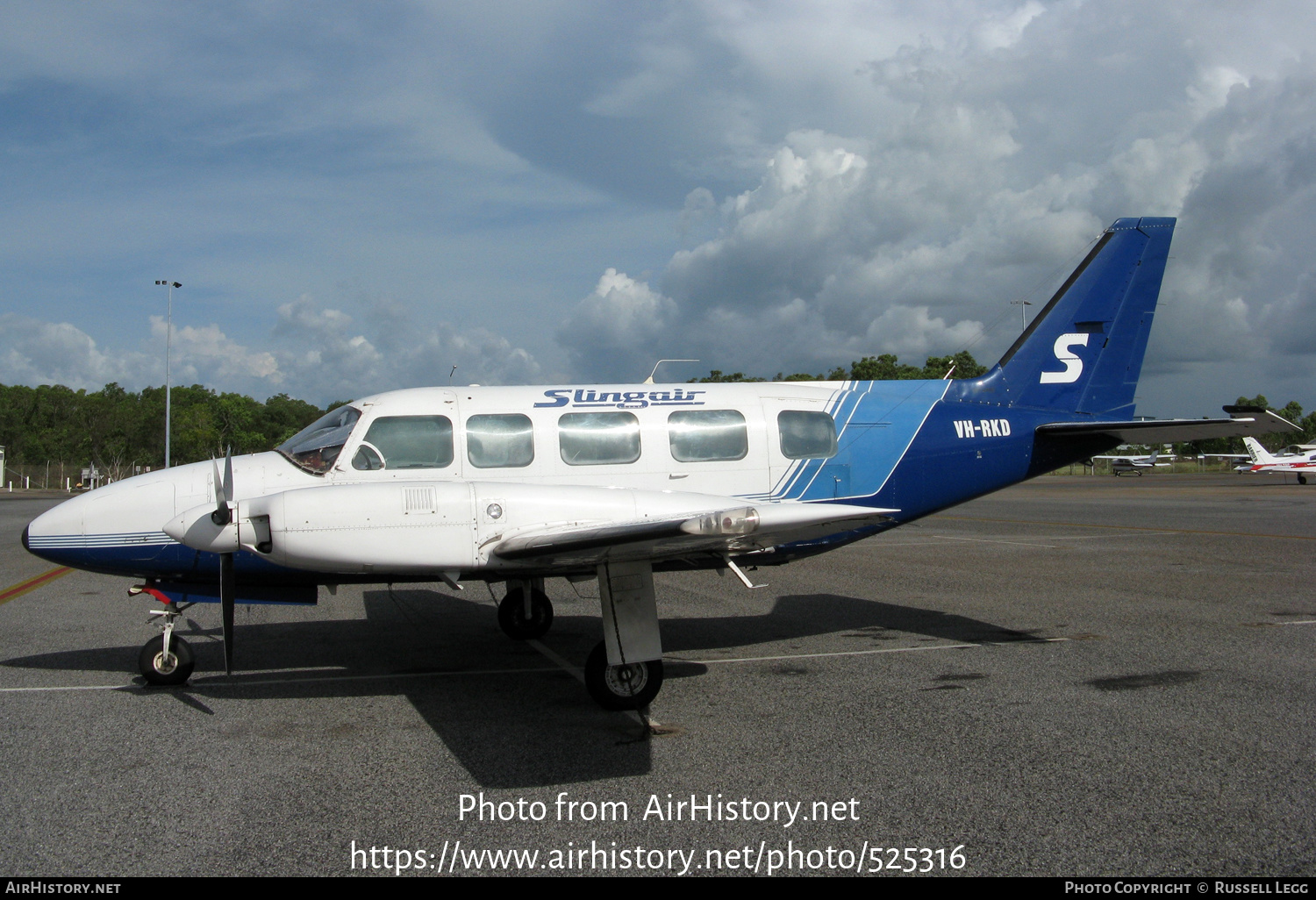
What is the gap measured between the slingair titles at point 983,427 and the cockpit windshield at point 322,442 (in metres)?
6.29

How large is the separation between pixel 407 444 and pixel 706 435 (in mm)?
2867

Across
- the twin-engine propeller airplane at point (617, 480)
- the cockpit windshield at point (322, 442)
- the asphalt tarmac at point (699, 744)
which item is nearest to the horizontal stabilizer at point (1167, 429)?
the twin-engine propeller airplane at point (617, 480)

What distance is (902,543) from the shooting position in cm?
2014

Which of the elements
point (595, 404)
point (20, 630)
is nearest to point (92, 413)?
point (20, 630)

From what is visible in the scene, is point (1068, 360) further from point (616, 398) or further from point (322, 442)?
point (322, 442)

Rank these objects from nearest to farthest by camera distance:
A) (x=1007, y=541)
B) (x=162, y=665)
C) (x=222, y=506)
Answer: (x=222, y=506) → (x=162, y=665) → (x=1007, y=541)

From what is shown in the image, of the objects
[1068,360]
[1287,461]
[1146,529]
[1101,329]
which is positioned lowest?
[1146,529]

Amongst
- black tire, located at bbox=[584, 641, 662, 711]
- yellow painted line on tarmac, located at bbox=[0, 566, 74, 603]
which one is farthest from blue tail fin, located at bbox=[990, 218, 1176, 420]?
yellow painted line on tarmac, located at bbox=[0, 566, 74, 603]

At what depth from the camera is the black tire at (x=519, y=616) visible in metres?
9.71

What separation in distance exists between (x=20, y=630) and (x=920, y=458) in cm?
1066

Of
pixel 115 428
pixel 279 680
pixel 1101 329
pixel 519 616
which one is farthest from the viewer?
pixel 115 428

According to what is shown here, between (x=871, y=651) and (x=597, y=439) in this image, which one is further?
(x=871, y=651)

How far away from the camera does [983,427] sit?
31.2 feet

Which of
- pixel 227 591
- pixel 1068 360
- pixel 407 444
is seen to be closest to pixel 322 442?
pixel 407 444
